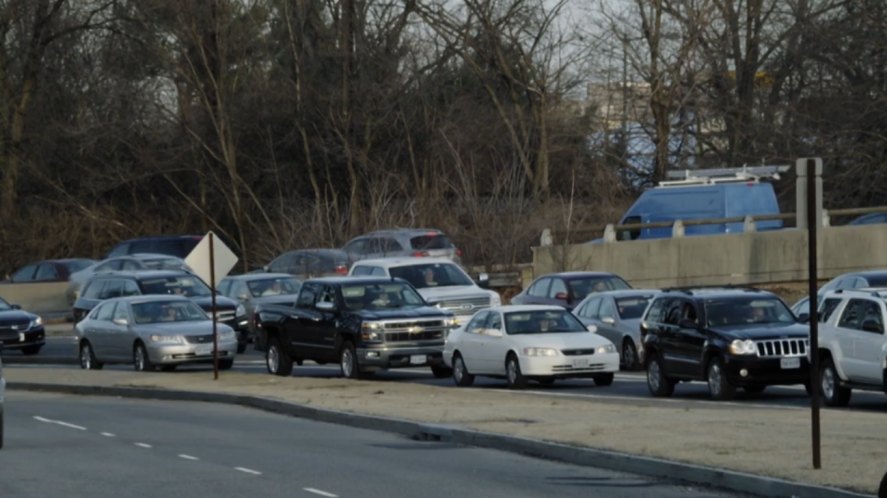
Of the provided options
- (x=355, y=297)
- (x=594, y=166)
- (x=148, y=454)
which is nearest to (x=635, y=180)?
(x=594, y=166)

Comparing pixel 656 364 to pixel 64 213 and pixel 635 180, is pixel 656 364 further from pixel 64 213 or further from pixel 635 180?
pixel 64 213

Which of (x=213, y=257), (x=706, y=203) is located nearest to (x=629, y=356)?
(x=213, y=257)

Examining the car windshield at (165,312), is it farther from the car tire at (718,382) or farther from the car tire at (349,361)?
the car tire at (718,382)

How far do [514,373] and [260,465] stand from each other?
10533 millimetres

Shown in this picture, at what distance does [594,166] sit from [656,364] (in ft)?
115

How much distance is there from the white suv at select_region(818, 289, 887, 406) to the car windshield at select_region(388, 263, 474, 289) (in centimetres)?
1345

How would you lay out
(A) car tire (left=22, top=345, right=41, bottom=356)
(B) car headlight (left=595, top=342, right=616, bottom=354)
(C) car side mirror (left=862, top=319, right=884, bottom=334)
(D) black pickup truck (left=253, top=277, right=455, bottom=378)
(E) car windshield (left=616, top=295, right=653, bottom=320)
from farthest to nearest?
(A) car tire (left=22, top=345, right=41, bottom=356) < (E) car windshield (left=616, top=295, right=653, bottom=320) < (D) black pickup truck (left=253, top=277, right=455, bottom=378) < (B) car headlight (left=595, top=342, right=616, bottom=354) < (C) car side mirror (left=862, top=319, right=884, bottom=334)

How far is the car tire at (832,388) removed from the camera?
73.7ft

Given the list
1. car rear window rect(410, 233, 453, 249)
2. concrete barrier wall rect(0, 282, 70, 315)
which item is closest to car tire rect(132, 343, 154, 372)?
car rear window rect(410, 233, 453, 249)

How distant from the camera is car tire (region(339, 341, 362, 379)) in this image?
29.6m

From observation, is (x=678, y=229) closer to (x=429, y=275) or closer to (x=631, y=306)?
(x=429, y=275)

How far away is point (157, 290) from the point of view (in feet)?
131

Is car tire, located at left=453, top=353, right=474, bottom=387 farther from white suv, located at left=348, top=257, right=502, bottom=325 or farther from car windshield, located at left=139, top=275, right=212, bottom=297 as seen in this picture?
car windshield, located at left=139, top=275, right=212, bottom=297

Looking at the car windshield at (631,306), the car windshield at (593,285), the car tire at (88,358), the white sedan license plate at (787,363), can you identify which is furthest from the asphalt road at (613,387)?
the car windshield at (593,285)
